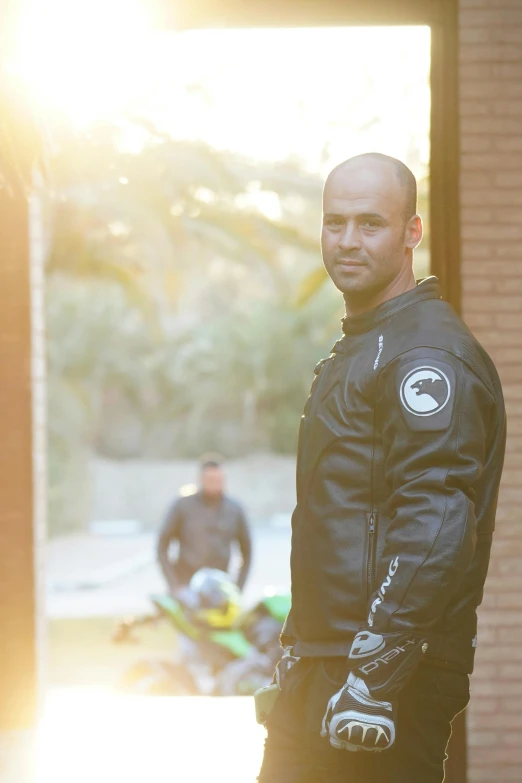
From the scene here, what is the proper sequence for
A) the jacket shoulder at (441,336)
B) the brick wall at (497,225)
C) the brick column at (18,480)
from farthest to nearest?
the brick column at (18,480) → the brick wall at (497,225) → the jacket shoulder at (441,336)

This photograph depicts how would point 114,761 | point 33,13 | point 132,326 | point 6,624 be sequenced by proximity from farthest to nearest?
point 132,326
point 6,624
point 114,761
point 33,13

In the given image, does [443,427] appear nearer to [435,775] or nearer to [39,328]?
[435,775]

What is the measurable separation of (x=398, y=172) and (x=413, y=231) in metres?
0.13

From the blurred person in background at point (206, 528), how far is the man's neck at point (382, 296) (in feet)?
23.9

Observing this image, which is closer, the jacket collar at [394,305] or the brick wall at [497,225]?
the jacket collar at [394,305]

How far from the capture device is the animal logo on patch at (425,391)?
2.10m

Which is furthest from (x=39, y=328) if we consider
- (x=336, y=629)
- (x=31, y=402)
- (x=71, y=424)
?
(x=71, y=424)

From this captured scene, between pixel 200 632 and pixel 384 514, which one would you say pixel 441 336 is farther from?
pixel 200 632

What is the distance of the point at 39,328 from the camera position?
6.07 m

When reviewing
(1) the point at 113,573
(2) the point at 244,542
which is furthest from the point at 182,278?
(2) the point at 244,542

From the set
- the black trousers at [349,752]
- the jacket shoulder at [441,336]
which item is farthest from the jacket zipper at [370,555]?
the jacket shoulder at [441,336]

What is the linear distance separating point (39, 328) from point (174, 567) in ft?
14.0

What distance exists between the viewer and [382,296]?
2369 millimetres

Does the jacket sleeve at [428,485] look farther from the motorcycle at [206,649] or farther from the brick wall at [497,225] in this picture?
the motorcycle at [206,649]
